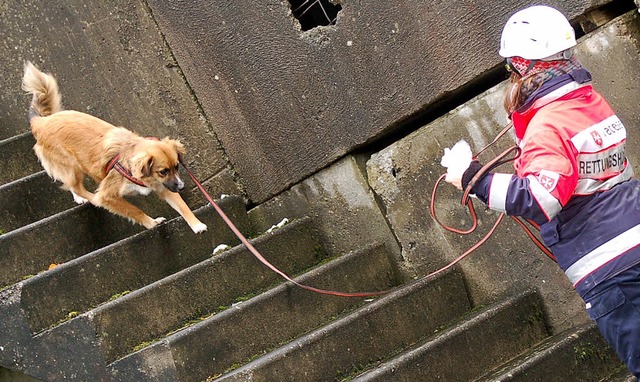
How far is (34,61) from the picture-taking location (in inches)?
264

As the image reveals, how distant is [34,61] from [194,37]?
46.9 inches

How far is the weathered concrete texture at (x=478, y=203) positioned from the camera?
15.7ft

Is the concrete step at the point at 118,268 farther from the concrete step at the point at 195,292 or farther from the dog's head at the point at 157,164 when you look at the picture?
the concrete step at the point at 195,292

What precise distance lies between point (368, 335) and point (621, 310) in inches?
70.4

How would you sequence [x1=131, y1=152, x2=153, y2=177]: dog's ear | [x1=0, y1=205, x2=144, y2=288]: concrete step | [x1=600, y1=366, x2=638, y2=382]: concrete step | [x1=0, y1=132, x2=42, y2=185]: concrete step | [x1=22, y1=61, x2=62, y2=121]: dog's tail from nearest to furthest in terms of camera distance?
[x1=600, y1=366, x2=638, y2=382]: concrete step
[x1=0, y1=205, x2=144, y2=288]: concrete step
[x1=131, y1=152, x2=153, y2=177]: dog's ear
[x1=22, y1=61, x2=62, y2=121]: dog's tail
[x1=0, y1=132, x2=42, y2=185]: concrete step

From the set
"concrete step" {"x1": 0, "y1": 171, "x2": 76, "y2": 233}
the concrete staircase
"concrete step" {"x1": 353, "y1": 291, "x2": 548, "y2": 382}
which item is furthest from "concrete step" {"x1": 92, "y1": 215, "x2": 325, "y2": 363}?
"concrete step" {"x1": 0, "y1": 171, "x2": 76, "y2": 233}

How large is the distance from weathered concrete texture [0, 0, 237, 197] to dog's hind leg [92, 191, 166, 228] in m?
0.82

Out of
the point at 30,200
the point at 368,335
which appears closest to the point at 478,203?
the point at 368,335

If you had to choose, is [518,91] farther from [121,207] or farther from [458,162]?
[121,207]

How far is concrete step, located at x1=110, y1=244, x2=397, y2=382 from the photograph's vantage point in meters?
4.84

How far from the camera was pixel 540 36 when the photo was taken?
3596mm

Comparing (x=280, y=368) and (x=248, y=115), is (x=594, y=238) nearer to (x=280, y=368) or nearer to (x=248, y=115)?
(x=280, y=368)

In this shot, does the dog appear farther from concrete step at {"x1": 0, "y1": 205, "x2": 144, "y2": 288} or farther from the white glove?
the white glove

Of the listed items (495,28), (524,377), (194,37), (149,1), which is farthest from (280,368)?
(149,1)
